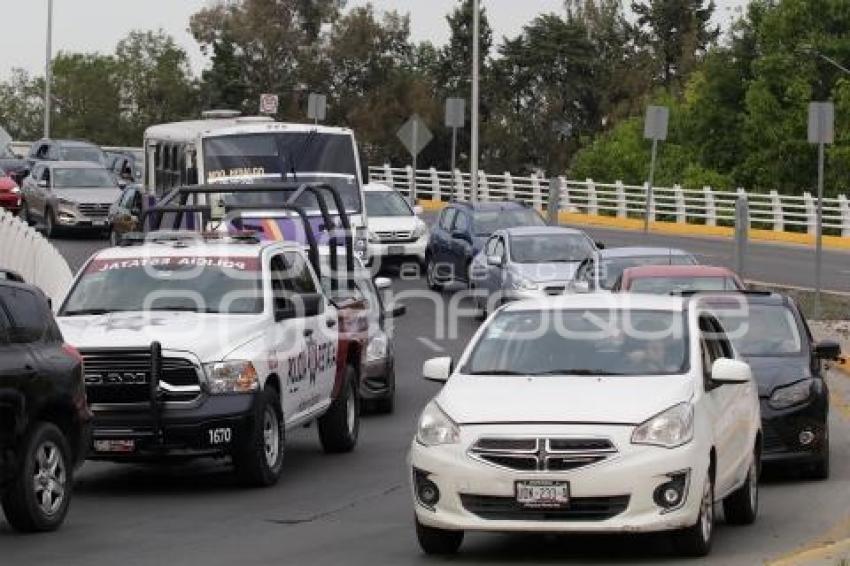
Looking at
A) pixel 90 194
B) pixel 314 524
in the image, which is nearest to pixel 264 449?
pixel 314 524

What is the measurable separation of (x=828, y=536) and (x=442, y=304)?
23.2m

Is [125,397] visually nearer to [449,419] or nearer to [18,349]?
[18,349]

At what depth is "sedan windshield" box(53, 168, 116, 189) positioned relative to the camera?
5046 cm

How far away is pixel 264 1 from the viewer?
98562 mm

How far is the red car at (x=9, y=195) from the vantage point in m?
49.0

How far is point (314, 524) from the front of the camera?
14.5 meters

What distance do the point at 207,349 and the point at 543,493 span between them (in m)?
4.42

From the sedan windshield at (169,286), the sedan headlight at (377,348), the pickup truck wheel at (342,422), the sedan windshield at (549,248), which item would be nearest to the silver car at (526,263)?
the sedan windshield at (549,248)

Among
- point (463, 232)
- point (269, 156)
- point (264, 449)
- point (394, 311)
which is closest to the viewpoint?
point (264, 449)

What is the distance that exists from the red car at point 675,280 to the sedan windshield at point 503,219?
633 inches

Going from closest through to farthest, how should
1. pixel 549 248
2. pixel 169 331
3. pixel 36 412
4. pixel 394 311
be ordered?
pixel 36 412 < pixel 169 331 < pixel 394 311 < pixel 549 248

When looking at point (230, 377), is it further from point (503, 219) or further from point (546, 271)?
point (503, 219)

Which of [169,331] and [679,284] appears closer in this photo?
[169,331]

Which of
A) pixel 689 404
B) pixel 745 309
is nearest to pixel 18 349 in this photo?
pixel 689 404
